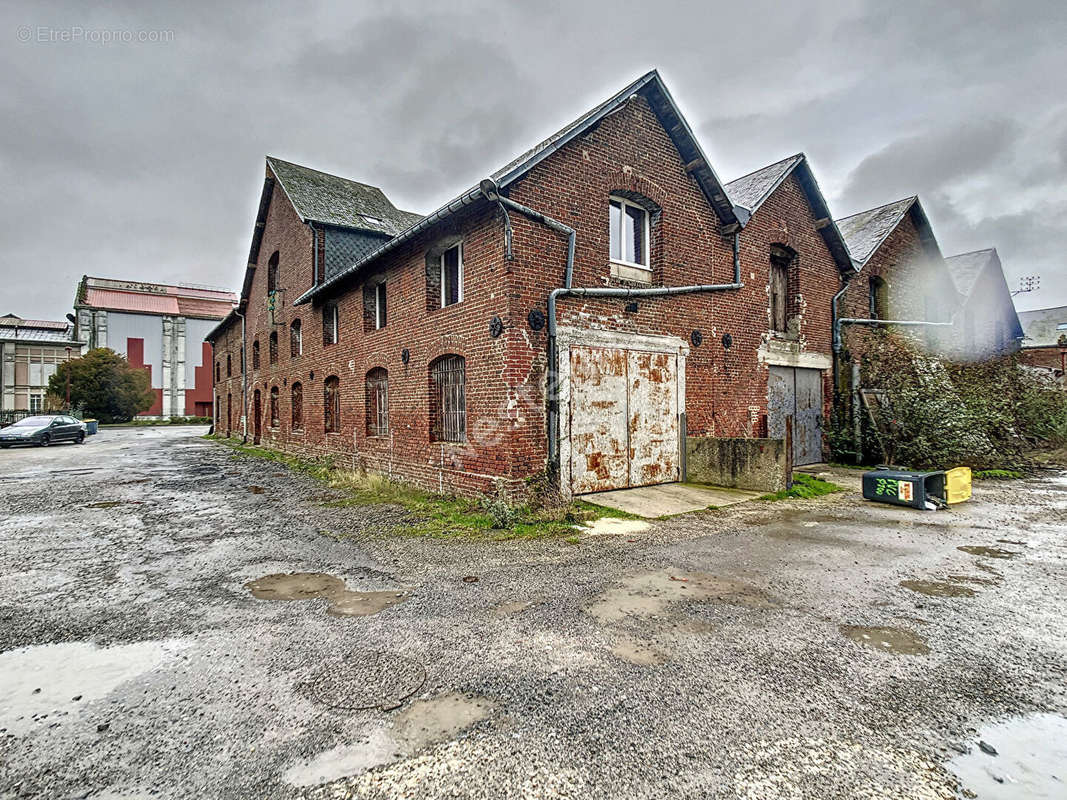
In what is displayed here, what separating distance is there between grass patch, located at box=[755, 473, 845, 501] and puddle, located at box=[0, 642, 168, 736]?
7.58m

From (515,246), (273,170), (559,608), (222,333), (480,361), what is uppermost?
(273,170)

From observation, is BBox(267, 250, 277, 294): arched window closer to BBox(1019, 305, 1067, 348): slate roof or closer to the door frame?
the door frame

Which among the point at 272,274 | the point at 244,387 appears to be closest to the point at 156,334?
the point at 244,387

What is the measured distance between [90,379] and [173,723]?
47.0 metres

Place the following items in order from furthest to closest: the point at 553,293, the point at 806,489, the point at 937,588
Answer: the point at 806,489 < the point at 553,293 < the point at 937,588

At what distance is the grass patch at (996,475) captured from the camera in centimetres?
962

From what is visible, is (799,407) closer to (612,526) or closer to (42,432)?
(612,526)

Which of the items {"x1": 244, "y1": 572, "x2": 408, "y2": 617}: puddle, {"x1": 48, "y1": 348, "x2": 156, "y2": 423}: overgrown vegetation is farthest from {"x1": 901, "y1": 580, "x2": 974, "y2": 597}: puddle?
{"x1": 48, "y1": 348, "x2": 156, "y2": 423}: overgrown vegetation

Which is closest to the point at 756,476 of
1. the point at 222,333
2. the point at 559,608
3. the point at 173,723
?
the point at 559,608

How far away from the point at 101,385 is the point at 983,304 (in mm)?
52411

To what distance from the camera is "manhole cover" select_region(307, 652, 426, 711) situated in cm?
249

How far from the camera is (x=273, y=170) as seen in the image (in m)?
15.6

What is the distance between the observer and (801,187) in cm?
1182

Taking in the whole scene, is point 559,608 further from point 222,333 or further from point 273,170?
point 222,333
